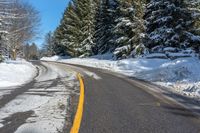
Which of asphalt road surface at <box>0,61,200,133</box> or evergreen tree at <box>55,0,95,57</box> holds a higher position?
evergreen tree at <box>55,0,95,57</box>

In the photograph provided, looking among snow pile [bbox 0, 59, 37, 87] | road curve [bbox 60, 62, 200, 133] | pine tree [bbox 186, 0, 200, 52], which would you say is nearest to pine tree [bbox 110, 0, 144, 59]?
pine tree [bbox 186, 0, 200, 52]

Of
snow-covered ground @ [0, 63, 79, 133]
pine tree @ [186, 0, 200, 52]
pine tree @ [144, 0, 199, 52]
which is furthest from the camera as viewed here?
pine tree @ [144, 0, 199, 52]

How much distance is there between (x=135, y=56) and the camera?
107 feet

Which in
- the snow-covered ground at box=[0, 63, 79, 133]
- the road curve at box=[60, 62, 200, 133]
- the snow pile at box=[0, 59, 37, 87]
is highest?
the snow pile at box=[0, 59, 37, 87]

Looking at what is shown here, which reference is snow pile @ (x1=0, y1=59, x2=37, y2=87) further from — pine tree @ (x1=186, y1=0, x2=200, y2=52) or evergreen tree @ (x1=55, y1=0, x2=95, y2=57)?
evergreen tree @ (x1=55, y1=0, x2=95, y2=57)

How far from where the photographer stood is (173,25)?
2811 centimetres

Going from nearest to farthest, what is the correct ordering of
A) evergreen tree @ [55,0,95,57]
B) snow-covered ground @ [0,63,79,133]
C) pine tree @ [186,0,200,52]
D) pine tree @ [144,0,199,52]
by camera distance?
snow-covered ground @ [0,63,79,133]
pine tree @ [186,0,200,52]
pine tree @ [144,0,199,52]
evergreen tree @ [55,0,95,57]

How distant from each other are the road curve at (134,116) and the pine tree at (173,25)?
56.0 feet

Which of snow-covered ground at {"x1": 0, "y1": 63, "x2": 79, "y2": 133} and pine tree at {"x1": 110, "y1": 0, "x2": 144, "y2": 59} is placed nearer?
snow-covered ground at {"x1": 0, "y1": 63, "x2": 79, "y2": 133}

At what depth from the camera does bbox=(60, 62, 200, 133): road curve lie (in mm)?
6777

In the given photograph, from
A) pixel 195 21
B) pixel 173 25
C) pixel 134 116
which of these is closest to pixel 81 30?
pixel 173 25

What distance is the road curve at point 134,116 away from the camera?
6.78m

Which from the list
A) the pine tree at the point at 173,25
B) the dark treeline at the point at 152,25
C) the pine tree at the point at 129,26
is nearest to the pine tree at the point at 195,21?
the dark treeline at the point at 152,25

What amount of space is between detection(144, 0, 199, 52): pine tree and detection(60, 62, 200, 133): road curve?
1707cm
